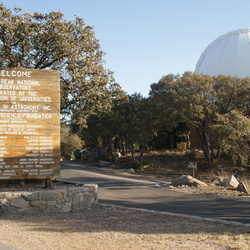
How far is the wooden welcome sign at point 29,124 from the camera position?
33.9 ft

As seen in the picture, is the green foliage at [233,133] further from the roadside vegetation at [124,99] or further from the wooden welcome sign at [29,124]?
the wooden welcome sign at [29,124]

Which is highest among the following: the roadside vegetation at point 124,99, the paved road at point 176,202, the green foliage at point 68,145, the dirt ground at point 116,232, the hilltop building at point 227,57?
the hilltop building at point 227,57

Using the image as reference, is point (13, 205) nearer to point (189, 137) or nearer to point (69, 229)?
point (69, 229)

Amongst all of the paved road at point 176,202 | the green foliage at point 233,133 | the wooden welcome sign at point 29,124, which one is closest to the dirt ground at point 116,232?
the paved road at point 176,202

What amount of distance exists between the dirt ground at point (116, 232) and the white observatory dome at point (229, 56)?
33099 mm

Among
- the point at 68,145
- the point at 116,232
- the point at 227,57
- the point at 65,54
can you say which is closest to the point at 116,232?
the point at 116,232

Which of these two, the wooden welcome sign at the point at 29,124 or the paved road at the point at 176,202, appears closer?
the paved road at the point at 176,202

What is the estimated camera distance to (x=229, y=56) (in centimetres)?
4106

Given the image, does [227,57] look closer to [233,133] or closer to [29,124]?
[233,133]

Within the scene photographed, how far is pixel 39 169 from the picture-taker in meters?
10.6

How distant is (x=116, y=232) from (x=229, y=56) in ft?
122

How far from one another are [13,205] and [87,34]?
8.62m

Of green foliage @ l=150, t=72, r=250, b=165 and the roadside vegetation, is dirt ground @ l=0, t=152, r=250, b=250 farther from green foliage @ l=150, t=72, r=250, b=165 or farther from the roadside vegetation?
green foliage @ l=150, t=72, r=250, b=165

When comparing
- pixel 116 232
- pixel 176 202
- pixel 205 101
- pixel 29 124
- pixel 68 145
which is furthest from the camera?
pixel 68 145
